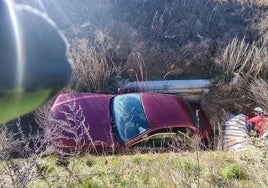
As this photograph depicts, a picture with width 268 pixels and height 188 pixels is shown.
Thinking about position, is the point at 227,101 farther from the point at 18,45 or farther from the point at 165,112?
the point at 18,45

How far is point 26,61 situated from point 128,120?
660 cm

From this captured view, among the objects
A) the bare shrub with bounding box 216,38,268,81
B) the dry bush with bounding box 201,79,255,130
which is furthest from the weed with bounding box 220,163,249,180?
the bare shrub with bounding box 216,38,268,81

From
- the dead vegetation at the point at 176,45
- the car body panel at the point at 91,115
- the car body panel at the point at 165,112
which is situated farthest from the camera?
the dead vegetation at the point at 176,45

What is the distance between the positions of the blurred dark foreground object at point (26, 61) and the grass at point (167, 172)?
286 cm

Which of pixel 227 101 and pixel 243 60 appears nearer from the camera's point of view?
pixel 227 101

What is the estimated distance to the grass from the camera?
3.62 metres

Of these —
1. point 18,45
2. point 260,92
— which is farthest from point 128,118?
point 18,45

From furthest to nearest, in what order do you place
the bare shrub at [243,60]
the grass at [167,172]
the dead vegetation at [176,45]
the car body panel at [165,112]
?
1. the bare shrub at [243,60]
2. the dead vegetation at [176,45]
3. the car body panel at [165,112]
4. the grass at [167,172]

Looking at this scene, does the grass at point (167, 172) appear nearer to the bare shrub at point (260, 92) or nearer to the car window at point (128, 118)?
the car window at point (128, 118)

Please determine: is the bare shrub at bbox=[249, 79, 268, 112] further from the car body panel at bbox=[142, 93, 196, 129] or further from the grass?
the grass

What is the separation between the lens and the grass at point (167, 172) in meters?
3.62

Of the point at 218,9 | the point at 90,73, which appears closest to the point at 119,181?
the point at 90,73

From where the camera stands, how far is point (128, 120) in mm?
7148

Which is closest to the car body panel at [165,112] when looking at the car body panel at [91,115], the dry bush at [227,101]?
the car body panel at [91,115]
